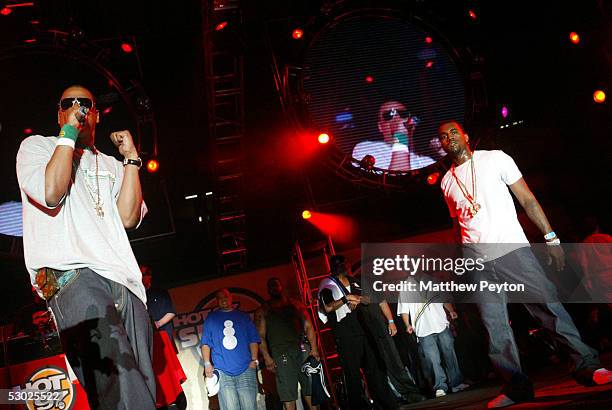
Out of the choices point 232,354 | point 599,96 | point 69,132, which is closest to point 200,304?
point 232,354

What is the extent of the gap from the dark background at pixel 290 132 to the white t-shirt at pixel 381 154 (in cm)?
46

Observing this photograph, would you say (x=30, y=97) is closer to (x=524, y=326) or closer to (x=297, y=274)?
(x=297, y=274)

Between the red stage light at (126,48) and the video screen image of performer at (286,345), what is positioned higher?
the red stage light at (126,48)

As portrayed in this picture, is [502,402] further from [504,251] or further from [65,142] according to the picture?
[65,142]

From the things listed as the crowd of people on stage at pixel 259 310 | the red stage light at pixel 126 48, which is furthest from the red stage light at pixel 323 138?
the red stage light at pixel 126 48

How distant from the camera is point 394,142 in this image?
8.12 meters

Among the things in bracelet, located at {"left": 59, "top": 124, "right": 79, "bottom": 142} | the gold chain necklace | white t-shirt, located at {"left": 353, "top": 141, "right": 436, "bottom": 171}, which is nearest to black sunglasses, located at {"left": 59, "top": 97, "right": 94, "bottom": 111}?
bracelet, located at {"left": 59, "top": 124, "right": 79, "bottom": 142}

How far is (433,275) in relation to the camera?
29.0 feet

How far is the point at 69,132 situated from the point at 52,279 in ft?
1.88

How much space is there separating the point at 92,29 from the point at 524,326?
705 centimetres

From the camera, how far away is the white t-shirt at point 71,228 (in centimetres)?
221

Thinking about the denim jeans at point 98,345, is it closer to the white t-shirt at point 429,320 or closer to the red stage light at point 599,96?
the white t-shirt at point 429,320

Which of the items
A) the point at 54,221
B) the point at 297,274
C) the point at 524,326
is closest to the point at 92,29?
the point at 297,274
